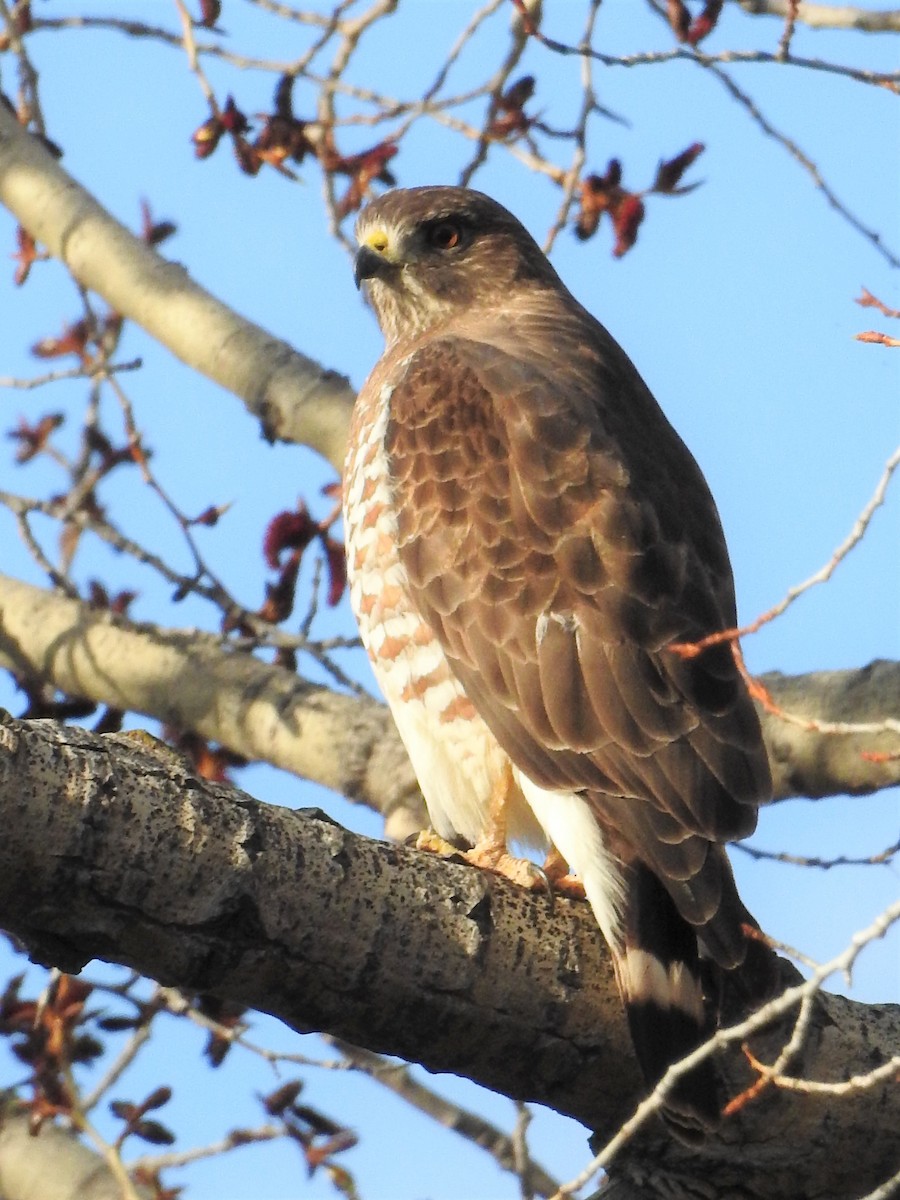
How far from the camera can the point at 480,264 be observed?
5637 millimetres

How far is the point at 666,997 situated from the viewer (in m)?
3.49

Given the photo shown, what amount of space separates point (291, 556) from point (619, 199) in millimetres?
1433

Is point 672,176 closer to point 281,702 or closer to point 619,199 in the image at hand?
point 619,199

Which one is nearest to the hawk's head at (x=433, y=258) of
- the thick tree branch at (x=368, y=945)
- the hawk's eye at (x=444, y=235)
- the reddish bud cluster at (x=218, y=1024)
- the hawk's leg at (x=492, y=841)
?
the hawk's eye at (x=444, y=235)

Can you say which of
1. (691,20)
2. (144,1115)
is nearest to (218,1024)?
(144,1115)

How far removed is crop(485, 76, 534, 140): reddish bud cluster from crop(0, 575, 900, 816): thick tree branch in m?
1.76

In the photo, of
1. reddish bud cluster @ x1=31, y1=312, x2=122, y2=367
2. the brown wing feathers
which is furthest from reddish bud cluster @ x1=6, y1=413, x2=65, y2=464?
the brown wing feathers

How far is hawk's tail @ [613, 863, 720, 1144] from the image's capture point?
3361mm

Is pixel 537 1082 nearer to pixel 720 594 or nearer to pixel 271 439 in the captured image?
pixel 720 594

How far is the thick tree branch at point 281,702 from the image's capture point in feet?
16.0

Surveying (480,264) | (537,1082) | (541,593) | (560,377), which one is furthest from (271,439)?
(537,1082)

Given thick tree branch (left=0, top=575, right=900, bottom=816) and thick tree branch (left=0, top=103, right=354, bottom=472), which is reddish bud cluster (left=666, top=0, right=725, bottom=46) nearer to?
thick tree branch (left=0, top=103, right=354, bottom=472)

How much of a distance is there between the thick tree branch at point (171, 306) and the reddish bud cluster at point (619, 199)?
2.94 ft

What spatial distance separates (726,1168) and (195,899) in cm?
126
